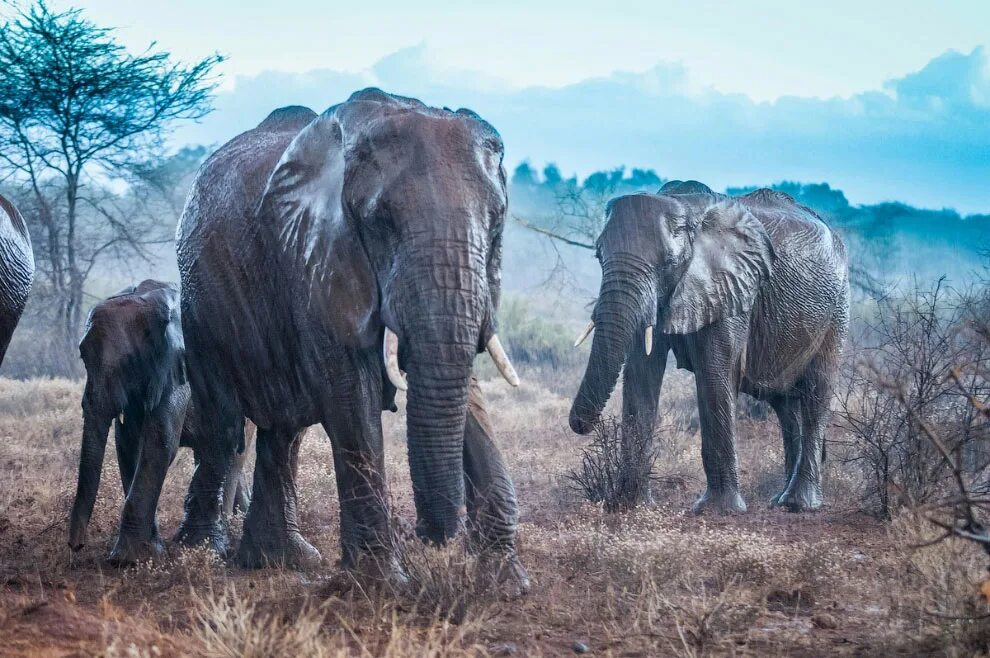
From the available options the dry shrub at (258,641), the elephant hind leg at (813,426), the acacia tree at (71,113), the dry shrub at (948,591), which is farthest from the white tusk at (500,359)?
the acacia tree at (71,113)

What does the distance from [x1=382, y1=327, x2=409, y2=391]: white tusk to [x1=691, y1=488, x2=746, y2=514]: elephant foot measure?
15.6 ft

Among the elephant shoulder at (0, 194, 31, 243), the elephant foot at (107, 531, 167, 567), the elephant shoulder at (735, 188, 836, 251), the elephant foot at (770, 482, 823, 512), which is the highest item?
the elephant shoulder at (735, 188, 836, 251)

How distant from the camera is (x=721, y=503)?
9.89 m

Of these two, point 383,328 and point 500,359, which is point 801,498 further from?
point 383,328

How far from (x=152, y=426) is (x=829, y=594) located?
185 inches

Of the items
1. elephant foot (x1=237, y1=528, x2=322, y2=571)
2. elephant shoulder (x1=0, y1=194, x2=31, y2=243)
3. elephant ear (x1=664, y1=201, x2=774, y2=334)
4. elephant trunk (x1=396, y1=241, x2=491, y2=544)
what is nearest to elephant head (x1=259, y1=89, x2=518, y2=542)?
elephant trunk (x1=396, y1=241, x2=491, y2=544)

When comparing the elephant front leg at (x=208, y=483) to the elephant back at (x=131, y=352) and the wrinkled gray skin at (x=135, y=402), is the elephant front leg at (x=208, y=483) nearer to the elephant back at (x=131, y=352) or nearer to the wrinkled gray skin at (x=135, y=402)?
the wrinkled gray skin at (x=135, y=402)

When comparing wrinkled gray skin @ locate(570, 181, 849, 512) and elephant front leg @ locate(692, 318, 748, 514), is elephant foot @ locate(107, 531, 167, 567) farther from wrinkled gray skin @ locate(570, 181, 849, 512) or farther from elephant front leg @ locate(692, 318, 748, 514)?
elephant front leg @ locate(692, 318, 748, 514)

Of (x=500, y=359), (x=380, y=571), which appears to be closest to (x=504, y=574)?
(x=380, y=571)

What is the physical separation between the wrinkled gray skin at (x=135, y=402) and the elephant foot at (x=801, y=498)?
541cm

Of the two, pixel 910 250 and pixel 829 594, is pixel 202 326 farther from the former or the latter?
pixel 910 250

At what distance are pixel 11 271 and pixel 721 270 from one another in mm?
5748

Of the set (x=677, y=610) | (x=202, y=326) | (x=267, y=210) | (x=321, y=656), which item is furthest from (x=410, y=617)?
(x=202, y=326)

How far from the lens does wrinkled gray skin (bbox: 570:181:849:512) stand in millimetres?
9594
